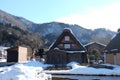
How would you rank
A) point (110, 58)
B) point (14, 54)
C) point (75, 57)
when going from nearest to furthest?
point (110, 58), point (75, 57), point (14, 54)

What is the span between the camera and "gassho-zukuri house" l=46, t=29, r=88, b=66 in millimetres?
53719

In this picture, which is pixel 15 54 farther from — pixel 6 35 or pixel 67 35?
pixel 6 35

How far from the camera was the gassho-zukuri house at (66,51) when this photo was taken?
53.7 metres

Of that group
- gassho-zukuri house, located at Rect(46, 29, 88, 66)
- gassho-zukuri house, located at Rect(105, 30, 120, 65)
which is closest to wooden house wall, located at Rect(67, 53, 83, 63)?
gassho-zukuri house, located at Rect(46, 29, 88, 66)

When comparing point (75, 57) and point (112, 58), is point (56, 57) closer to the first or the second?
point (75, 57)

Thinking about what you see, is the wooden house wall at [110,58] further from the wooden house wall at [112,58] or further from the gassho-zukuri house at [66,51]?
the gassho-zukuri house at [66,51]

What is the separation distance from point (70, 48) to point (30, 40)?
60317mm

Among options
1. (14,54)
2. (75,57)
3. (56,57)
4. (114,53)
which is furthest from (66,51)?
(14,54)

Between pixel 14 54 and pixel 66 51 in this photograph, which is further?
pixel 14 54

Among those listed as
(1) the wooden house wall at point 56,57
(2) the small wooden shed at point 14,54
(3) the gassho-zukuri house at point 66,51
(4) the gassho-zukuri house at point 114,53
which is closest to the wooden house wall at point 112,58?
(4) the gassho-zukuri house at point 114,53

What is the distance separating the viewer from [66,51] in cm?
5512

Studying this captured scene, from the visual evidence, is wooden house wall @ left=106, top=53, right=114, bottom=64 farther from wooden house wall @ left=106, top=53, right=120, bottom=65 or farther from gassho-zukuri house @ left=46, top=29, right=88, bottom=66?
gassho-zukuri house @ left=46, top=29, right=88, bottom=66

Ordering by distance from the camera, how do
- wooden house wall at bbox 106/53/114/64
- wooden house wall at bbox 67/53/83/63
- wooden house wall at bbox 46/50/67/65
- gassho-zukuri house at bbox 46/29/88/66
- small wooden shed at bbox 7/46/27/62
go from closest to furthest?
wooden house wall at bbox 106/53/114/64 → wooden house wall at bbox 46/50/67/65 → gassho-zukuri house at bbox 46/29/88/66 → wooden house wall at bbox 67/53/83/63 → small wooden shed at bbox 7/46/27/62

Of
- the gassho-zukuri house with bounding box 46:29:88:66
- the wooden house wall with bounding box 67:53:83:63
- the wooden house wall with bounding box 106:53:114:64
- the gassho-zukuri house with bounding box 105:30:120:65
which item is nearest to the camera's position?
the gassho-zukuri house with bounding box 105:30:120:65
